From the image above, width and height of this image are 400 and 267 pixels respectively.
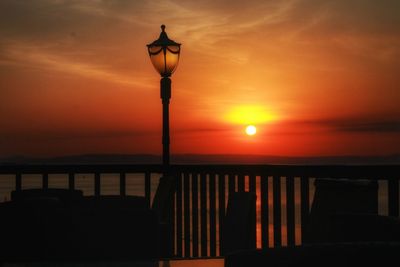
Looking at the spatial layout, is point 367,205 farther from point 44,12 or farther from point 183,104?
point 183,104

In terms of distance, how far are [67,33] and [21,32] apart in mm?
2954

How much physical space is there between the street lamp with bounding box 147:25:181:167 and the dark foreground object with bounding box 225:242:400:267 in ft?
22.2

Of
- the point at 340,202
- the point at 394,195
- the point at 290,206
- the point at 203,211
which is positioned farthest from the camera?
the point at 203,211

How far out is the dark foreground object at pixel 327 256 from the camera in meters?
0.85

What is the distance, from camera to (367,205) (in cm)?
281

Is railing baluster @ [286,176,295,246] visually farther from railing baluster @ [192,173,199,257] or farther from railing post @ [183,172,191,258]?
railing post @ [183,172,191,258]

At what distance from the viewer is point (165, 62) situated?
7.96m

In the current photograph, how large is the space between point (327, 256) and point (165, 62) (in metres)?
7.19

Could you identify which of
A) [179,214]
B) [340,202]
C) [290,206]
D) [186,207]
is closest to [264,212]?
[290,206]

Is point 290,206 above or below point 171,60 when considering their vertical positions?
below

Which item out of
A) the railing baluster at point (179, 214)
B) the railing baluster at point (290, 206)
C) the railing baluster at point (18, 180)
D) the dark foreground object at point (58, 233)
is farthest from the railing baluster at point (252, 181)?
the dark foreground object at point (58, 233)

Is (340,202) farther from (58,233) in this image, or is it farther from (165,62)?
(165,62)

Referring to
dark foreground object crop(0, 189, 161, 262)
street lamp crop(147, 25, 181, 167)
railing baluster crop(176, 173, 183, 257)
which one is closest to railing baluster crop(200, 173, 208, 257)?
railing baluster crop(176, 173, 183, 257)

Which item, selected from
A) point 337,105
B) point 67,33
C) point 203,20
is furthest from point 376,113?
point 67,33
